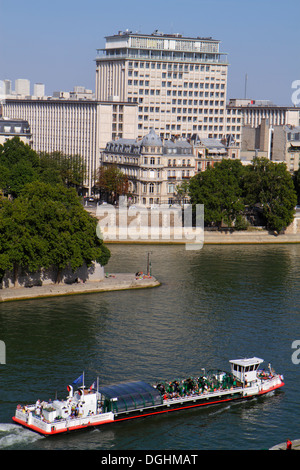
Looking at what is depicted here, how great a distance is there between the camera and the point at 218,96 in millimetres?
169875

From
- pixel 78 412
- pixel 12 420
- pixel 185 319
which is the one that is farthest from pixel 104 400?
pixel 185 319

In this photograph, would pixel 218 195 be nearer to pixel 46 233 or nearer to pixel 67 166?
pixel 67 166

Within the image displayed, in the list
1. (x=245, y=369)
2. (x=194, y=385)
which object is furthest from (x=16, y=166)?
(x=194, y=385)

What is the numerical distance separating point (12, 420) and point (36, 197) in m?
35.6

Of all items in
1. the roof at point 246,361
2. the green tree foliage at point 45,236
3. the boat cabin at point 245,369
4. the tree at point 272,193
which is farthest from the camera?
the tree at point 272,193

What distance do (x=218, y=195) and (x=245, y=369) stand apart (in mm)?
64765

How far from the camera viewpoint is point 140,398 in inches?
1978

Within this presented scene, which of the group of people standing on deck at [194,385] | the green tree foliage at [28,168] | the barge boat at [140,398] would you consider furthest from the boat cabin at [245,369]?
the green tree foliage at [28,168]

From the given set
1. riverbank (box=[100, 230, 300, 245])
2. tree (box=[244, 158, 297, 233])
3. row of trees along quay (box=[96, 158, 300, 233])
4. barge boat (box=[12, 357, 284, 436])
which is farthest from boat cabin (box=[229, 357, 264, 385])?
tree (box=[244, 158, 297, 233])

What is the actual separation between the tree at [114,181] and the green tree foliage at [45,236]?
165ft

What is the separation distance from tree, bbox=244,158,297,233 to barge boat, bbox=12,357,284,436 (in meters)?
66.3

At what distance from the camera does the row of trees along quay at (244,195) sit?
117812mm

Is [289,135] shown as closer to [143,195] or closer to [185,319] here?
[143,195]

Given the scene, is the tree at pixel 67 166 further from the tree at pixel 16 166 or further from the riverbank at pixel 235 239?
A: the riverbank at pixel 235 239
